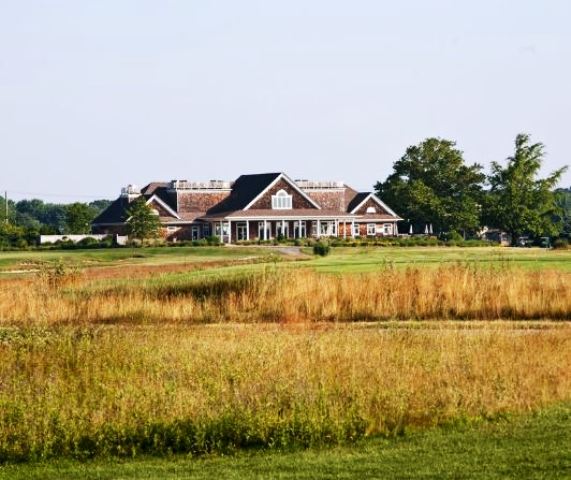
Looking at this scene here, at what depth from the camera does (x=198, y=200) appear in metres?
92.7

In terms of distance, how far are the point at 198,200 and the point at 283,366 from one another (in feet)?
252

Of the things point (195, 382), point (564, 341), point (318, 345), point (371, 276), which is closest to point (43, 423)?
point (195, 382)

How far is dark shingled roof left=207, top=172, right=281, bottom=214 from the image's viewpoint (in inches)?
3531

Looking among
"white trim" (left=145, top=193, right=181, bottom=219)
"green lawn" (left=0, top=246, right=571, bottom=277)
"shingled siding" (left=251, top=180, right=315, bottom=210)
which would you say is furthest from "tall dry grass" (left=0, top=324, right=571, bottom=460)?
"white trim" (left=145, top=193, right=181, bottom=219)

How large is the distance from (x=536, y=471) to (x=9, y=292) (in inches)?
810

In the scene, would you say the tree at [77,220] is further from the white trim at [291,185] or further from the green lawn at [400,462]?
the green lawn at [400,462]

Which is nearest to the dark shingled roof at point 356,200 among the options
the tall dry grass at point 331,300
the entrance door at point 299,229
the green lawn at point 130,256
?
the entrance door at point 299,229

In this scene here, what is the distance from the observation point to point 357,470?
11648mm

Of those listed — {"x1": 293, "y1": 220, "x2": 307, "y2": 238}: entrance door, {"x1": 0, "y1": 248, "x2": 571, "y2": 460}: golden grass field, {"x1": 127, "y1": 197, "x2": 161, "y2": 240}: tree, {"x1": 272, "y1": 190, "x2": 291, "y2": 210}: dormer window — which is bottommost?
{"x1": 0, "y1": 248, "x2": 571, "y2": 460}: golden grass field

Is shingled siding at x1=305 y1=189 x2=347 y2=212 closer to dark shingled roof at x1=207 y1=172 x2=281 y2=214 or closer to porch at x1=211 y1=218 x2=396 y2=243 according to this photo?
porch at x1=211 y1=218 x2=396 y2=243

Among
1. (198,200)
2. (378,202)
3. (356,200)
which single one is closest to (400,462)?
(198,200)

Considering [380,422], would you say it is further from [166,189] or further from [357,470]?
[166,189]

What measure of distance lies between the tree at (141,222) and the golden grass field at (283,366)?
52804 millimetres

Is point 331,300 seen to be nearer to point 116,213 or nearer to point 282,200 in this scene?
point 282,200
